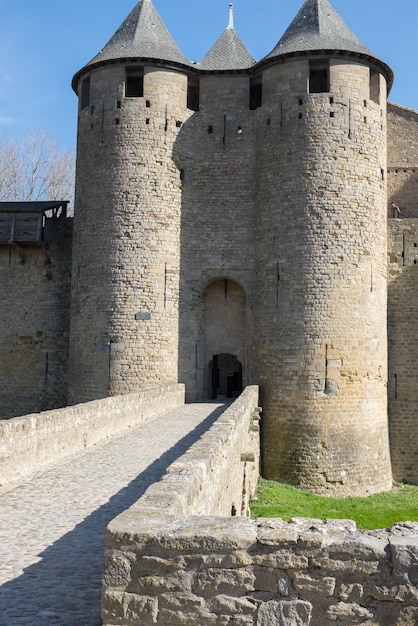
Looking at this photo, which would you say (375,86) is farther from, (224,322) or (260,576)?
(260,576)

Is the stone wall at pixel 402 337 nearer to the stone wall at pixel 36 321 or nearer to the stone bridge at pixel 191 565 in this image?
the stone wall at pixel 36 321

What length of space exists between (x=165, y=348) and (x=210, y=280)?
214cm

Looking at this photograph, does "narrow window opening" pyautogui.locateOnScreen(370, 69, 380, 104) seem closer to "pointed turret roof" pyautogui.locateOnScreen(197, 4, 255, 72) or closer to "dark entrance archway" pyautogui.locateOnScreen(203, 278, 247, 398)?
"pointed turret roof" pyautogui.locateOnScreen(197, 4, 255, 72)

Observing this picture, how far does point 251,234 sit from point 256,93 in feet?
13.4

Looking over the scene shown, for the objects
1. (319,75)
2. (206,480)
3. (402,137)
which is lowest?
(206,480)

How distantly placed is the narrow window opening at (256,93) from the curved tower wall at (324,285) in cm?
114

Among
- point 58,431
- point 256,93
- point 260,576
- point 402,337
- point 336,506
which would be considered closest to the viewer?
point 260,576

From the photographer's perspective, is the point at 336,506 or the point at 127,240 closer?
the point at 336,506

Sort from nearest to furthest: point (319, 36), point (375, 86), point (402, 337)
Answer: point (319, 36) → point (375, 86) → point (402, 337)

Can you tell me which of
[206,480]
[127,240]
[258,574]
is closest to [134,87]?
[127,240]

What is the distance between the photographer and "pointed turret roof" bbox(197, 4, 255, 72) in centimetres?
1716

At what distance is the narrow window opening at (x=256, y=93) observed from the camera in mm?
16969

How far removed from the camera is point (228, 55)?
17.6 metres

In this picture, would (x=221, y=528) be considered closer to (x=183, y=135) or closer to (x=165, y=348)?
(x=165, y=348)
